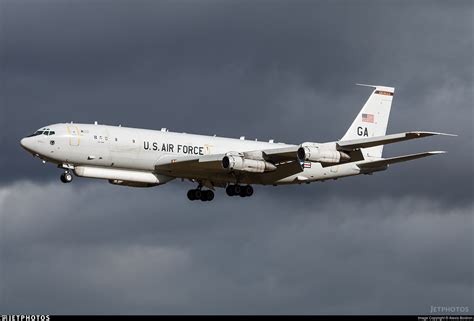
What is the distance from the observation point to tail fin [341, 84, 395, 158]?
330ft

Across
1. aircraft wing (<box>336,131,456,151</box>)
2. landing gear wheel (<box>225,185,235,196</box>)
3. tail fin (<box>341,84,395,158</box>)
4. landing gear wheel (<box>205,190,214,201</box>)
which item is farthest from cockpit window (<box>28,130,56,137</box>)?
tail fin (<box>341,84,395,158</box>)

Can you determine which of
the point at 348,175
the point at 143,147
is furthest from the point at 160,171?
the point at 348,175

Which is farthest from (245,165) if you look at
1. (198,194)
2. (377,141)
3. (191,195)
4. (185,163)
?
(377,141)

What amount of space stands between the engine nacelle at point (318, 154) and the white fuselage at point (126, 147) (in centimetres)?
571

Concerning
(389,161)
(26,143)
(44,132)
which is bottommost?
(389,161)

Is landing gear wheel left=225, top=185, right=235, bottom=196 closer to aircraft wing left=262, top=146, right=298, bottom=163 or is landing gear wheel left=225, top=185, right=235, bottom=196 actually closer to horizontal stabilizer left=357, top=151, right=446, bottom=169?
aircraft wing left=262, top=146, right=298, bottom=163

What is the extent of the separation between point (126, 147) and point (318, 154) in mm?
13359

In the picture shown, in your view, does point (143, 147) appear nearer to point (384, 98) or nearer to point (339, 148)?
point (339, 148)

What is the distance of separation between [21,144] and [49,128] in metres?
2.18

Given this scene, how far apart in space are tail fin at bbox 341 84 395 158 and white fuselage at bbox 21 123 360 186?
28.2 feet

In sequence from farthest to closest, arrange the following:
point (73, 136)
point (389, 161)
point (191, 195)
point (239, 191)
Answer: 1. point (191, 195)
2. point (239, 191)
3. point (389, 161)
4. point (73, 136)

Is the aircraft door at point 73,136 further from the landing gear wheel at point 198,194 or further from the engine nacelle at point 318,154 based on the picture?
the engine nacelle at point 318,154

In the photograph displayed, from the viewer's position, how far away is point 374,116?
101312 mm

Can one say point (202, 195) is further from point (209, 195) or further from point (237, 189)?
point (237, 189)
